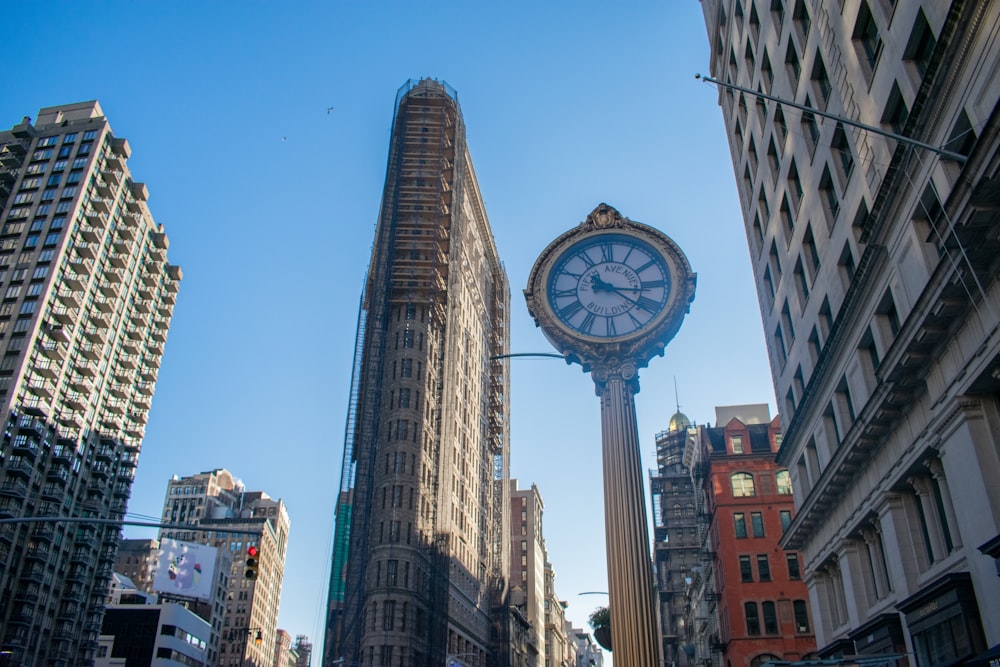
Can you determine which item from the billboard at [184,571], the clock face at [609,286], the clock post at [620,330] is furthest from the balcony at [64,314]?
the clock face at [609,286]

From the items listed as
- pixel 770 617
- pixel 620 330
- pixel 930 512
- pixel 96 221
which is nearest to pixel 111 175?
pixel 96 221

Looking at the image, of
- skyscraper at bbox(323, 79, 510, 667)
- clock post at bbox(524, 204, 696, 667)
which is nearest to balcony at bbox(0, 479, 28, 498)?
skyscraper at bbox(323, 79, 510, 667)

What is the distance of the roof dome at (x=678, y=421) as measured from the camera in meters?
105

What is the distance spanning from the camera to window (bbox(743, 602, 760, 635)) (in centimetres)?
5319

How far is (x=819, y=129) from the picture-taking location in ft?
87.7

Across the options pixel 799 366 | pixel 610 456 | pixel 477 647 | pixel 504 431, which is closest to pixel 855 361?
pixel 799 366

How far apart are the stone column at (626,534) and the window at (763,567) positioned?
125 feet

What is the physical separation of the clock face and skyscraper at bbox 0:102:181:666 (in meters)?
67.1

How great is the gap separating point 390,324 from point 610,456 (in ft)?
205

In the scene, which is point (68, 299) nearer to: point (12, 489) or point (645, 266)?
point (12, 489)

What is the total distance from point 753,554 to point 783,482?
5775 millimetres

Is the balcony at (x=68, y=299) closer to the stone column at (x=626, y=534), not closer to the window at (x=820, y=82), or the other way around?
the stone column at (x=626, y=534)

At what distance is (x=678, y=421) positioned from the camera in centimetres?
10719

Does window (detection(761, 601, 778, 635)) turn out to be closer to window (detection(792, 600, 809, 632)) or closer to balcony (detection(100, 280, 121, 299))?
window (detection(792, 600, 809, 632))
